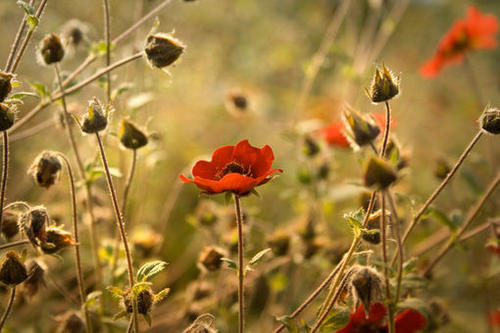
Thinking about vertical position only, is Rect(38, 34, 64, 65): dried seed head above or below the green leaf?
above

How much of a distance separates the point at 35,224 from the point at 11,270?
0.30 ft

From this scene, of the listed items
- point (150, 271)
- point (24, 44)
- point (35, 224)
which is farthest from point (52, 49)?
point (150, 271)

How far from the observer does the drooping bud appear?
1.34 meters

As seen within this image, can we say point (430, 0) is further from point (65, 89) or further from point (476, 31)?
point (65, 89)

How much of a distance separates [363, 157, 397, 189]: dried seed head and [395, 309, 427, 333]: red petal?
393mm

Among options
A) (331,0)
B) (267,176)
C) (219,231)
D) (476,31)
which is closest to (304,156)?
(219,231)

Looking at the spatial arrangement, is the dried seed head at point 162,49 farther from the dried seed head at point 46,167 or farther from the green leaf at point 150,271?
the green leaf at point 150,271

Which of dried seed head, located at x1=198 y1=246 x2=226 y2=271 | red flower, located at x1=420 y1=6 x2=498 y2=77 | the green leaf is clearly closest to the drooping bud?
dried seed head, located at x1=198 y1=246 x2=226 y2=271

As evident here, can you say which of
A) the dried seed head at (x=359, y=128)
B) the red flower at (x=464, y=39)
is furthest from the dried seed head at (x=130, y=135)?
the red flower at (x=464, y=39)

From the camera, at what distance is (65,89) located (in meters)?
1.13

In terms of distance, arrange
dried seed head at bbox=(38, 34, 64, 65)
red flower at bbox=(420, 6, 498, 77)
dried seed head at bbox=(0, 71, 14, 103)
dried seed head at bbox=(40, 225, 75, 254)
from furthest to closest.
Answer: red flower at bbox=(420, 6, 498, 77) < dried seed head at bbox=(38, 34, 64, 65) < dried seed head at bbox=(40, 225, 75, 254) < dried seed head at bbox=(0, 71, 14, 103)

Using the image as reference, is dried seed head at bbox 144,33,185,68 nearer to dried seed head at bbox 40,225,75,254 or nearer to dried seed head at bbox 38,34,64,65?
dried seed head at bbox 38,34,64,65

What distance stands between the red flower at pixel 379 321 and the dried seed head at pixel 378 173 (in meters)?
0.33

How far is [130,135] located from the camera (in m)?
1.00
